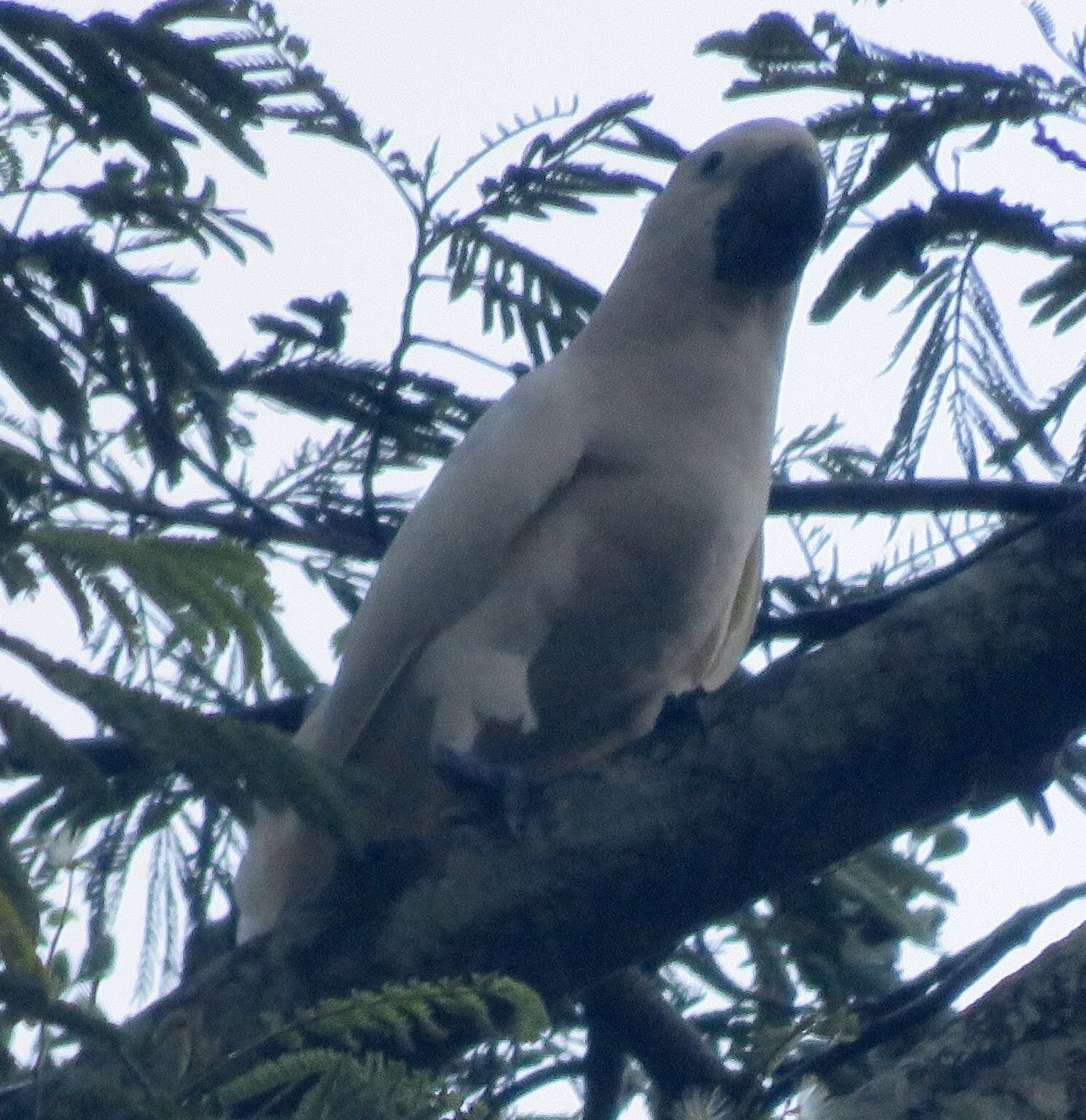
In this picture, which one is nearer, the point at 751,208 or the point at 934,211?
the point at 934,211

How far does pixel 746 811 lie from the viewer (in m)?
2.98

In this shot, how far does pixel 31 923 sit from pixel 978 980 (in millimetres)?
1505

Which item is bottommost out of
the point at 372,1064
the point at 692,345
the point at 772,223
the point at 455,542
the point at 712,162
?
the point at 372,1064

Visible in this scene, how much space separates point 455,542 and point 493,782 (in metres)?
0.72

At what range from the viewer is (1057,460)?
3.35 meters

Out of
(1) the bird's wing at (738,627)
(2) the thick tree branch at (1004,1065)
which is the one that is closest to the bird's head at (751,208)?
(1) the bird's wing at (738,627)

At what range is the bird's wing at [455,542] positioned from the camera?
4.05m

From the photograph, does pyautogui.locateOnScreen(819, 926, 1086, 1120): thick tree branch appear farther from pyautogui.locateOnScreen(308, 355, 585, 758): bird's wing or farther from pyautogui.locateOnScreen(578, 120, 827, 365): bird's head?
pyautogui.locateOnScreen(578, 120, 827, 365): bird's head

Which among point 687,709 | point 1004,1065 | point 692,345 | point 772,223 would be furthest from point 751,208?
point 1004,1065

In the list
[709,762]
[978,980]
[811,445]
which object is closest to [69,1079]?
[709,762]

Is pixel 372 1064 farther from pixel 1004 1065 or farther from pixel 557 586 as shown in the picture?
pixel 557 586

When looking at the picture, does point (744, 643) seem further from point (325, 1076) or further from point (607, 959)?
point (325, 1076)

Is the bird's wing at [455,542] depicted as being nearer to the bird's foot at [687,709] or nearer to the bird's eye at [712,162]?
the bird's foot at [687,709]

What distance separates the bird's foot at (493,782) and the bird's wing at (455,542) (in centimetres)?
27
